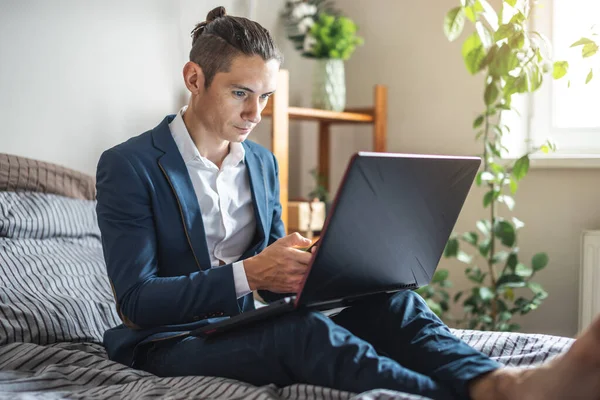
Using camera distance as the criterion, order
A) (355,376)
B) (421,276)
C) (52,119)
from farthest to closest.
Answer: (52,119) < (421,276) < (355,376)

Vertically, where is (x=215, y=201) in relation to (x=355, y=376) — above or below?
above

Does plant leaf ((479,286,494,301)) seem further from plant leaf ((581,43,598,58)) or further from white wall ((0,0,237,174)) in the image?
white wall ((0,0,237,174))

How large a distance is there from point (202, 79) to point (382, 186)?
20.2 inches

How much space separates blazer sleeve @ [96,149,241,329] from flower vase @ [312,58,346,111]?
4.49ft

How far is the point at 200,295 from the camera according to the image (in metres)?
1.25

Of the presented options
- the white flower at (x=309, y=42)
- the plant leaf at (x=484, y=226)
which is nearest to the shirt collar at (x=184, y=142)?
the plant leaf at (x=484, y=226)

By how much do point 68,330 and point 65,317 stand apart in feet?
0.09

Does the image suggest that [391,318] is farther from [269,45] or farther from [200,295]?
[269,45]

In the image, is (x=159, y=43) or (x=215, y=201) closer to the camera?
(x=215, y=201)

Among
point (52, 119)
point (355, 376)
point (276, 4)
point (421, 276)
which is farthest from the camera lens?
point (276, 4)

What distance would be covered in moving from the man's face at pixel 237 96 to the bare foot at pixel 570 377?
0.70 metres

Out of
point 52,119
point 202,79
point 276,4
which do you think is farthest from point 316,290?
point 276,4

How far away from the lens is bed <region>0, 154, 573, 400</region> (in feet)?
3.84

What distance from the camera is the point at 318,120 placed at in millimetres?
2746
